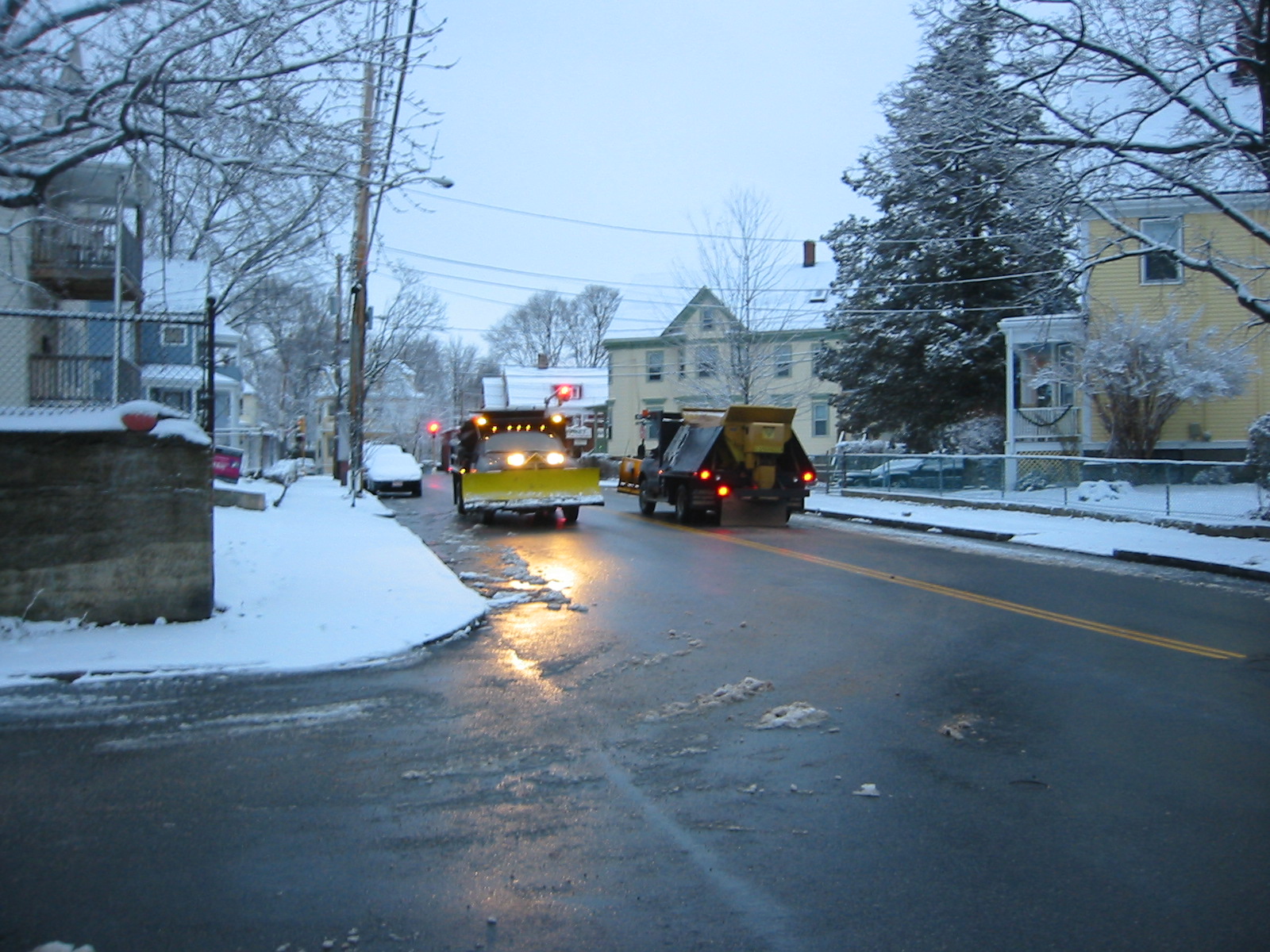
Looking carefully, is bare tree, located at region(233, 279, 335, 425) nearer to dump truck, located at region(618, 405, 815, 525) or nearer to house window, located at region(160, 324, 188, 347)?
house window, located at region(160, 324, 188, 347)

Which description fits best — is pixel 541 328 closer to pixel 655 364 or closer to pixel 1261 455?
pixel 655 364

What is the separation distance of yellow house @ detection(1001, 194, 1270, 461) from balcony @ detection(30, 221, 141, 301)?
2067 cm

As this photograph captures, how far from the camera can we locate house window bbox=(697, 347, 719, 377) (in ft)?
127

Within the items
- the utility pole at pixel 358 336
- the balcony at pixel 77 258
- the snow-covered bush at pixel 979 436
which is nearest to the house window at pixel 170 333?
the balcony at pixel 77 258

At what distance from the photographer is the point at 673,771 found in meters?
5.82

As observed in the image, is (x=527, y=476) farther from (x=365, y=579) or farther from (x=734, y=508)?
(x=365, y=579)

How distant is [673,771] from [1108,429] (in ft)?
81.2

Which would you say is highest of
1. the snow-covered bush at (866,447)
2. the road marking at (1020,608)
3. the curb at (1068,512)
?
the snow-covered bush at (866,447)

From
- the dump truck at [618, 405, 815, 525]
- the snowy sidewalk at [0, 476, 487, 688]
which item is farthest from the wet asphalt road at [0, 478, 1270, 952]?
the dump truck at [618, 405, 815, 525]

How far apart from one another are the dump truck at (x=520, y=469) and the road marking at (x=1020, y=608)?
581cm

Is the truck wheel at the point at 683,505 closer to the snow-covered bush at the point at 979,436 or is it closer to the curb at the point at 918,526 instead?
the curb at the point at 918,526

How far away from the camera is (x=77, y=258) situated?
19953 millimetres

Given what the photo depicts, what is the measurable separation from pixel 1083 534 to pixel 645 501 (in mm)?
10331

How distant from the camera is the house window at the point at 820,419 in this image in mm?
53125
